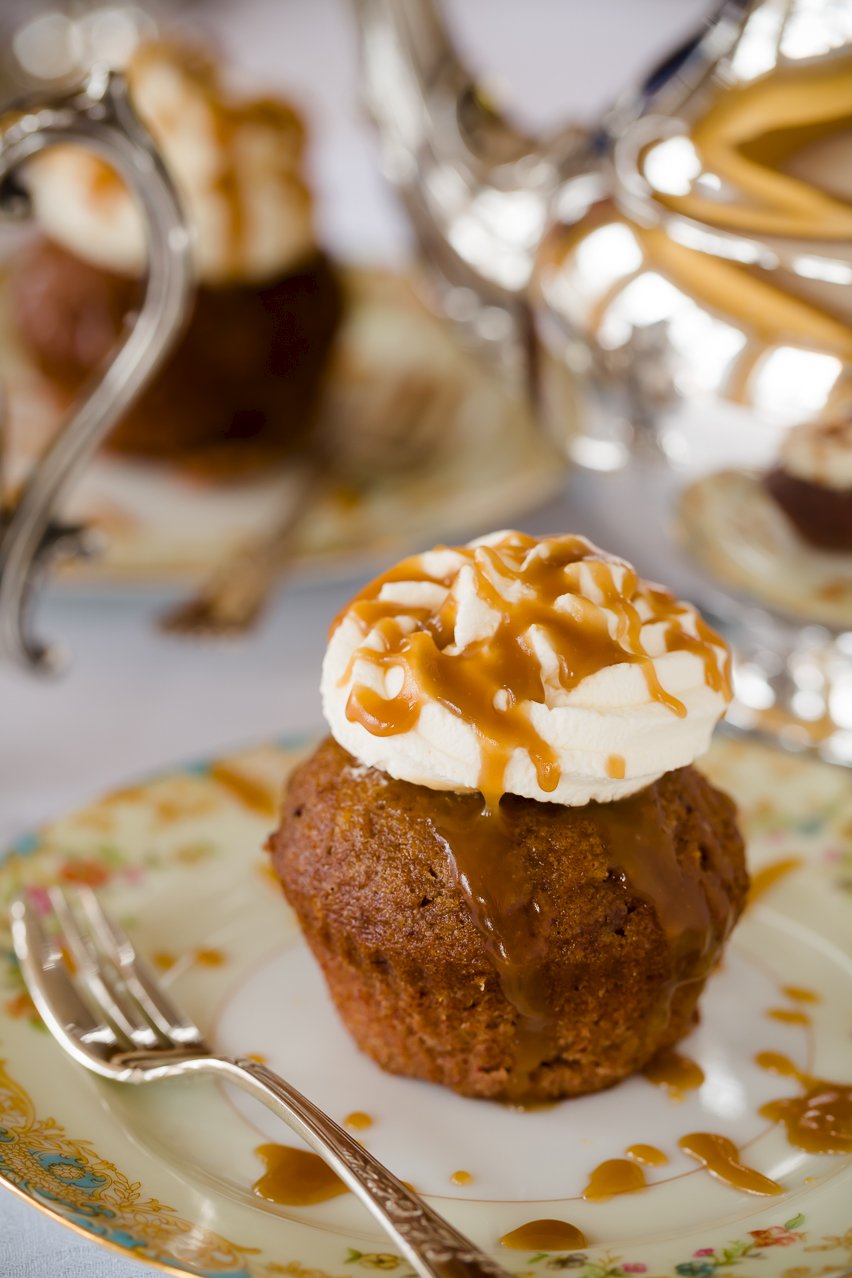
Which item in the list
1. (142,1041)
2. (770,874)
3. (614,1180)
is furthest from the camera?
(770,874)

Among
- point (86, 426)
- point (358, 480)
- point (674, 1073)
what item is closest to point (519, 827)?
point (674, 1073)

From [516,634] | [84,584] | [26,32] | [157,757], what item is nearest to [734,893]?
[516,634]

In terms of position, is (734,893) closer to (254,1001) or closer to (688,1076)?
(688,1076)

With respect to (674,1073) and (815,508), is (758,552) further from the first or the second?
(674,1073)

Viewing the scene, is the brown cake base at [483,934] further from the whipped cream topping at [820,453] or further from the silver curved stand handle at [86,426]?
the silver curved stand handle at [86,426]

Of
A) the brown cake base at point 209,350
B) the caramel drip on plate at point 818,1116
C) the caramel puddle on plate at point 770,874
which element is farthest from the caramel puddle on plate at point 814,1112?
the brown cake base at point 209,350
